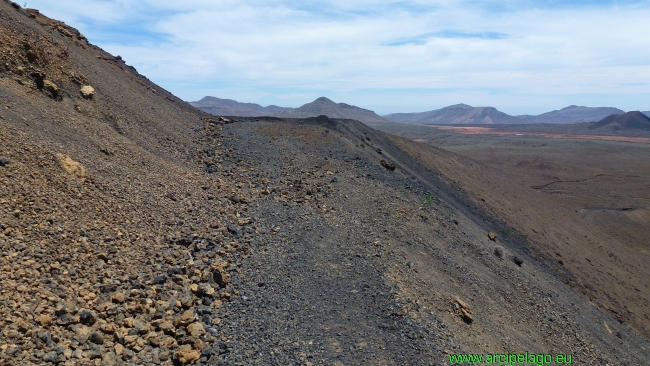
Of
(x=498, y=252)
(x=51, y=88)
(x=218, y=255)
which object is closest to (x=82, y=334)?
(x=218, y=255)

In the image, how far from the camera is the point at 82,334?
442 centimetres

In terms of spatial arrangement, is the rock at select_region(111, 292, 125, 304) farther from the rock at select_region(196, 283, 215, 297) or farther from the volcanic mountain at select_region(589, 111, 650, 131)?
the volcanic mountain at select_region(589, 111, 650, 131)

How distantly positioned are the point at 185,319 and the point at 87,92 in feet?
24.1

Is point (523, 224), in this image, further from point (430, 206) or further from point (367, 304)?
point (367, 304)

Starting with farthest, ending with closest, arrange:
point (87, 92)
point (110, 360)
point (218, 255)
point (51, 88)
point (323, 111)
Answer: point (323, 111) < point (87, 92) < point (51, 88) < point (218, 255) < point (110, 360)

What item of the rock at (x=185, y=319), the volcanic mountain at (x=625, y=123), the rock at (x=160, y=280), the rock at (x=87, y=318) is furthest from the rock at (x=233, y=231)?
the volcanic mountain at (x=625, y=123)

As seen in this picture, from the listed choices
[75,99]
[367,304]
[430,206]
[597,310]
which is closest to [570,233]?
[597,310]

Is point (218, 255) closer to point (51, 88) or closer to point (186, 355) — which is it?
point (186, 355)

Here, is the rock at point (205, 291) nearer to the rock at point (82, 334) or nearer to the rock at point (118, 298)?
the rock at point (118, 298)

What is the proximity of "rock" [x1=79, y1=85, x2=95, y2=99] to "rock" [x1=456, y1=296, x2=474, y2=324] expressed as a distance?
9.16 metres

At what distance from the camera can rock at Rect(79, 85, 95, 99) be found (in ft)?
33.1

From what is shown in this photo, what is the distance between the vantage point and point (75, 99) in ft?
31.8

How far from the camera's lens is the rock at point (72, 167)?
269 inches

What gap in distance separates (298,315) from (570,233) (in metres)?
16.8
